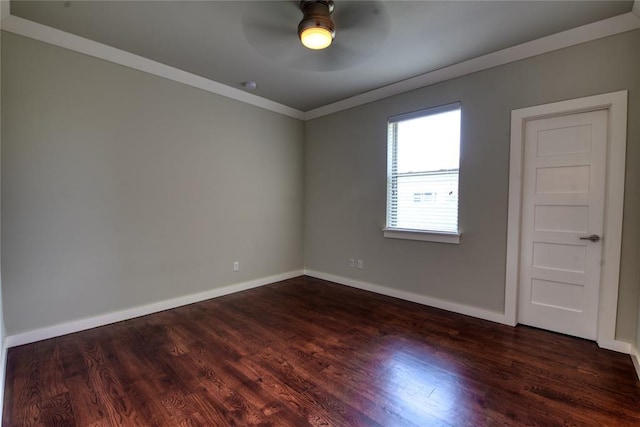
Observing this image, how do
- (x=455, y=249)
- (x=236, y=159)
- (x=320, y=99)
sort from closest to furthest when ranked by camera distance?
(x=455, y=249)
(x=236, y=159)
(x=320, y=99)

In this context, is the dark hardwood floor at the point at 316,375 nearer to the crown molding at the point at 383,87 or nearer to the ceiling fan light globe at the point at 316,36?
the ceiling fan light globe at the point at 316,36

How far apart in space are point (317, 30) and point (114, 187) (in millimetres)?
2508

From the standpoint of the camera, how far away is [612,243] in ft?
7.94

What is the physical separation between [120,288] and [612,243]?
15.3ft

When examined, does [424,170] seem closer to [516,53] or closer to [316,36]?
[516,53]

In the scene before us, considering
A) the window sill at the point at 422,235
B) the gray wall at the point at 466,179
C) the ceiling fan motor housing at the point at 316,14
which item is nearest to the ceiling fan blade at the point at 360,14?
the ceiling fan motor housing at the point at 316,14

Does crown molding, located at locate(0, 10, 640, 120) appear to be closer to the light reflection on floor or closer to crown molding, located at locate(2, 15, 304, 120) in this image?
crown molding, located at locate(2, 15, 304, 120)

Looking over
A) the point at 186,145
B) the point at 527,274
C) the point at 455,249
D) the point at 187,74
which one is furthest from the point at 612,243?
the point at 187,74

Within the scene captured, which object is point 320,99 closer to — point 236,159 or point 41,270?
point 236,159

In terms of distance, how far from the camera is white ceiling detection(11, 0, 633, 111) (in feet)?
7.36

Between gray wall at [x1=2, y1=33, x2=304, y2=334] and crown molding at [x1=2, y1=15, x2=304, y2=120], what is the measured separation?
2.8 inches

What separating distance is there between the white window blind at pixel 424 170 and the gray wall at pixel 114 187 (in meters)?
1.98

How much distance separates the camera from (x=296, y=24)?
2395mm

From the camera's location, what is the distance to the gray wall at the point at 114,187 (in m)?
2.47
